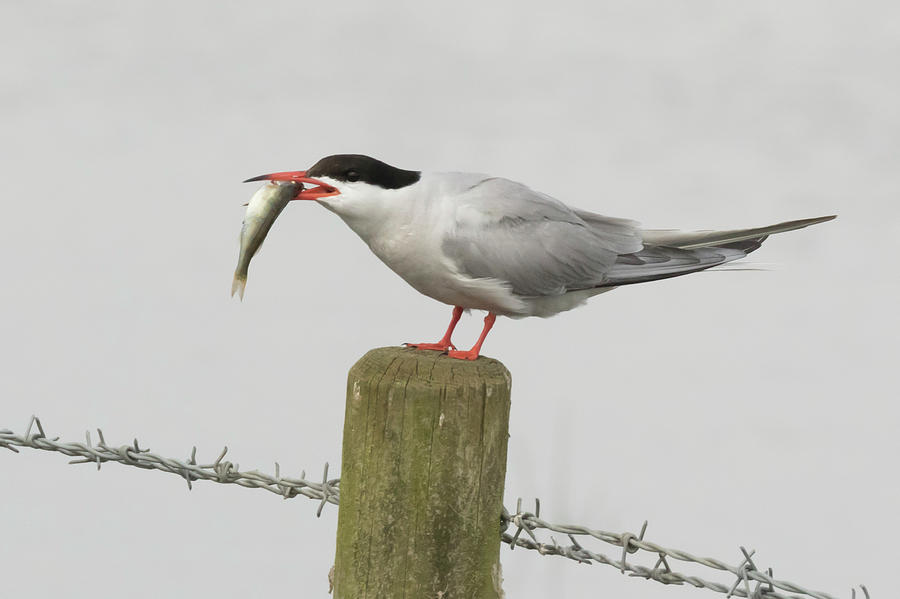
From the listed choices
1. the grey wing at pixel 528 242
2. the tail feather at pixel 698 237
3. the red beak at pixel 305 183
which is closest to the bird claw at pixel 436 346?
the grey wing at pixel 528 242

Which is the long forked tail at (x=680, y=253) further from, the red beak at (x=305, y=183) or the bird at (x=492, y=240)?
the red beak at (x=305, y=183)

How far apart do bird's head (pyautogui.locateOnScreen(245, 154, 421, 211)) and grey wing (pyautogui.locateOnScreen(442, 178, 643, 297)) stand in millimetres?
424

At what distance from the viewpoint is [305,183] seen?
5398 mm

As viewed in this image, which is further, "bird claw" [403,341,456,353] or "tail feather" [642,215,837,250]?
"tail feather" [642,215,837,250]

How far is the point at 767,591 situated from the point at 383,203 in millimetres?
2433

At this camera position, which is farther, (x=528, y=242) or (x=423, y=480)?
(x=528, y=242)

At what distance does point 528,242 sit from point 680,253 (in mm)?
965

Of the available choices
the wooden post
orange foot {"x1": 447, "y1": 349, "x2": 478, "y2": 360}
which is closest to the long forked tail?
orange foot {"x1": 447, "y1": 349, "x2": 478, "y2": 360}

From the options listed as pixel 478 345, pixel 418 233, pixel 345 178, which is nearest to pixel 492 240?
pixel 418 233

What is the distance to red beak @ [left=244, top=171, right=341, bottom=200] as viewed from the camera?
532 cm

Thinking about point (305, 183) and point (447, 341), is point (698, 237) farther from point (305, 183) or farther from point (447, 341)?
point (305, 183)

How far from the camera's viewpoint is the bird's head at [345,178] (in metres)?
5.32

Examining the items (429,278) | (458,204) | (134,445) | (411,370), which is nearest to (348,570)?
(411,370)

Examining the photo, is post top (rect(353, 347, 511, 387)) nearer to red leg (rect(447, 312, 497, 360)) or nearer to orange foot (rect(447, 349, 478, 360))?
red leg (rect(447, 312, 497, 360))
